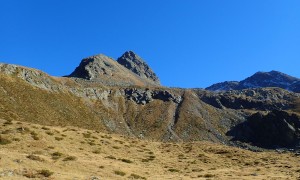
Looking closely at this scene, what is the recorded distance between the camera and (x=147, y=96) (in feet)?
571

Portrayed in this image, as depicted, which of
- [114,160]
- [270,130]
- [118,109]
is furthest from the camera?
[118,109]

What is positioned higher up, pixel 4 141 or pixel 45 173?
pixel 4 141

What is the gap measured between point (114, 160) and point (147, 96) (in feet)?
432

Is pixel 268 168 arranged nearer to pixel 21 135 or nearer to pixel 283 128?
pixel 21 135

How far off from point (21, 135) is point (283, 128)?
125 meters

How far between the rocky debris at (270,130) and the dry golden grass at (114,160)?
8204 cm

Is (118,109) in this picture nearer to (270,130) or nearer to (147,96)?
(147,96)

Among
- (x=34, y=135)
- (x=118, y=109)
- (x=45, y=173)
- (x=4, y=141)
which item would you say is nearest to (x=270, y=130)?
(x=118, y=109)

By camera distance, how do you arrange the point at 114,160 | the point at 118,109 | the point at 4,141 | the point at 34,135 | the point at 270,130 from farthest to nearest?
the point at 118,109
the point at 270,130
the point at 114,160
the point at 34,135
the point at 4,141

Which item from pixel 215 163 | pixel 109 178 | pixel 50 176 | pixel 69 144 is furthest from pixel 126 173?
pixel 215 163

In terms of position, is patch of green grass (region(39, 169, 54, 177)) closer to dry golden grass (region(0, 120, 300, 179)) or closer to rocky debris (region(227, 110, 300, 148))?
dry golden grass (region(0, 120, 300, 179))

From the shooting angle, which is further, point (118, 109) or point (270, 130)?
Answer: point (118, 109)

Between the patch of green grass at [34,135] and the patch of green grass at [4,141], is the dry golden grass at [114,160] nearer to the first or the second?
the patch of green grass at [34,135]

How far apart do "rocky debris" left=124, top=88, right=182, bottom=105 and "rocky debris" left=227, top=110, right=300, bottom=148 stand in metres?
39.6
